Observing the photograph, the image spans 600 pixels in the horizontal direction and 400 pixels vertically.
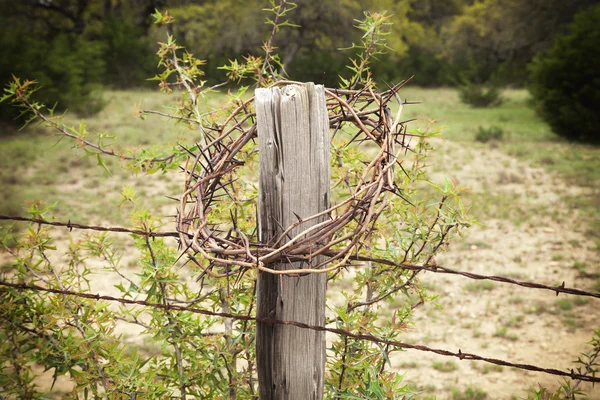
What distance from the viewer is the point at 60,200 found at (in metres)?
7.47

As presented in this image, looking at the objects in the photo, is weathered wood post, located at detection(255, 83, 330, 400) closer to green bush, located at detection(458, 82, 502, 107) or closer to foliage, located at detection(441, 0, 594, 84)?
green bush, located at detection(458, 82, 502, 107)

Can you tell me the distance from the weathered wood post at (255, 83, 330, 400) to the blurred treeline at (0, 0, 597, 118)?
17.3m

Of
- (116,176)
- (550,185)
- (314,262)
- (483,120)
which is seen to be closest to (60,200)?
(116,176)

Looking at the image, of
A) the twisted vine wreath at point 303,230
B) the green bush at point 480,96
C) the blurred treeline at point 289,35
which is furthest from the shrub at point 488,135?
the twisted vine wreath at point 303,230

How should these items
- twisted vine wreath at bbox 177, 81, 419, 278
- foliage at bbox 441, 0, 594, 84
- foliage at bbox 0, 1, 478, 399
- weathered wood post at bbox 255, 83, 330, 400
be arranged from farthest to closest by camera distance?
foliage at bbox 441, 0, 594, 84 → foliage at bbox 0, 1, 478, 399 → weathered wood post at bbox 255, 83, 330, 400 → twisted vine wreath at bbox 177, 81, 419, 278

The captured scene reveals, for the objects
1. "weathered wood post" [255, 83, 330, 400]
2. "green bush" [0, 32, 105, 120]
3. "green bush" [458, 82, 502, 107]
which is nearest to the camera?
"weathered wood post" [255, 83, 330, 400]

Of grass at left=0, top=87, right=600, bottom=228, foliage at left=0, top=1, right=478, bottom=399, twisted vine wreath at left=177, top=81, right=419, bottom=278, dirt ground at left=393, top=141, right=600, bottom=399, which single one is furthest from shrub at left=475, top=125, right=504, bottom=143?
twisted vine wreath at left=177, top=81, right=419, bottom=278

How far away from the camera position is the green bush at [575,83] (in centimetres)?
1162

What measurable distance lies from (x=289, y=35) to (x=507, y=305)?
20.8 m

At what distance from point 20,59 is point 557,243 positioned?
43.3 feet

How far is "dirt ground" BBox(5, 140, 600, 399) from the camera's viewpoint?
3.82 m

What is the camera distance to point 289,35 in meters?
23.5

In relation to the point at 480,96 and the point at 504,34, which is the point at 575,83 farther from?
the point at 504,34

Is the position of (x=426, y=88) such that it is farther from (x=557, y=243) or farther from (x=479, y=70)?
(x=557, y=243)
